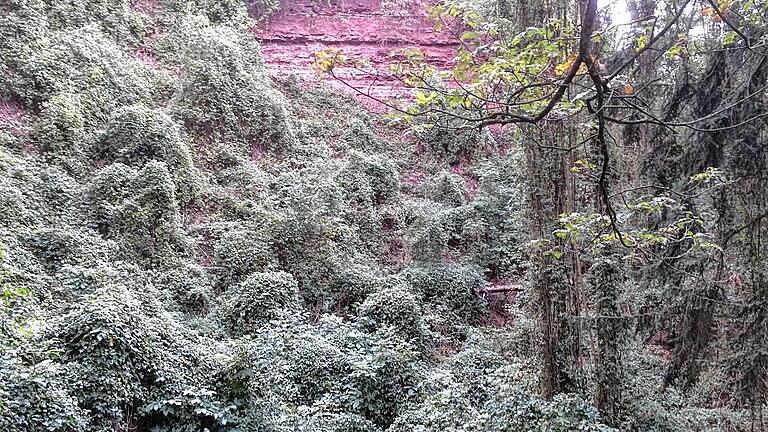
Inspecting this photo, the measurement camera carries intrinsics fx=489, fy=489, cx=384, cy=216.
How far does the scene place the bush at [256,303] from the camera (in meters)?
7.57

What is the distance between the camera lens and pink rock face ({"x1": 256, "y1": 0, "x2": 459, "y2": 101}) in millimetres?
Result: 16453

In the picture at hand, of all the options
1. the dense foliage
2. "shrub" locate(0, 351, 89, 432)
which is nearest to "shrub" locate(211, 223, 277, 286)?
the dense foliage

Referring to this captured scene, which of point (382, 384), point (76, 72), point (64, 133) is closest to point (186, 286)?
point (382, 384)

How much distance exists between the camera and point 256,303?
25.2ft

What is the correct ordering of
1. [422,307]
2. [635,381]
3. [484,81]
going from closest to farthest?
[484,81] → [635,381] → [422,307]

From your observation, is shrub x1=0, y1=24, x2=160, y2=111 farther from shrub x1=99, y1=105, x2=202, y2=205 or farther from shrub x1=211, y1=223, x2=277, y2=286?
shrub x1=211, y1=223, x2=277, y2=286

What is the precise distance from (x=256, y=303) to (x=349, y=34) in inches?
495

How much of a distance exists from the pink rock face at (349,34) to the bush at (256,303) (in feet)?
30.8

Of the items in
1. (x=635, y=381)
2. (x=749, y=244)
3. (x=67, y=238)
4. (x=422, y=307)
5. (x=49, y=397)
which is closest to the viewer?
(x=49, y=397)

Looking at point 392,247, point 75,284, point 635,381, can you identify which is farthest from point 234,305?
point 635,381

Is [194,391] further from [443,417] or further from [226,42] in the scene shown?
[226,42]

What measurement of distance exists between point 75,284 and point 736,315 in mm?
7717

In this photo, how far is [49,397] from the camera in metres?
4.11

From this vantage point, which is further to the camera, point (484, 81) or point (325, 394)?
point (325, 394)
